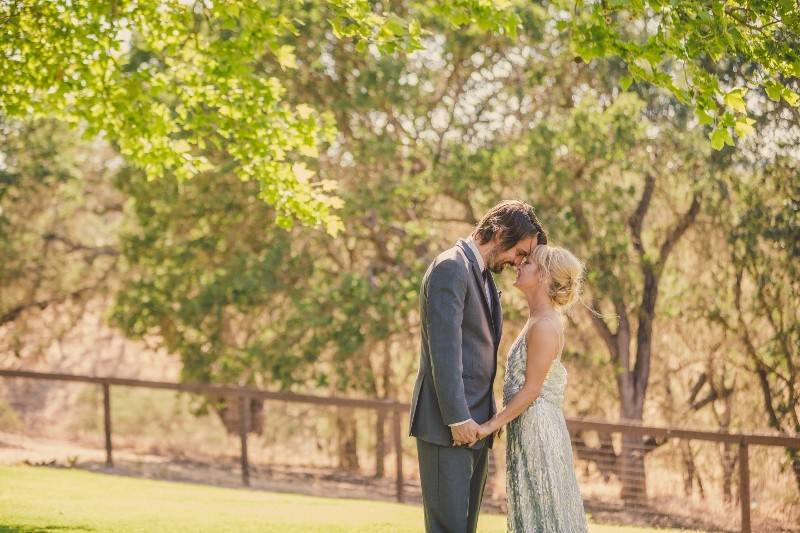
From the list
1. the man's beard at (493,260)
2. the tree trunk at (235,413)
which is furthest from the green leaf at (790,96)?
the tree trunk at (235,413)

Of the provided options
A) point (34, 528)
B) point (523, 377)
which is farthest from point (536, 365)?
point (34, 528)

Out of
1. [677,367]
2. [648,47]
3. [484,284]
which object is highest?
[648,47]

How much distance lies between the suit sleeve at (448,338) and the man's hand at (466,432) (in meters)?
0.04

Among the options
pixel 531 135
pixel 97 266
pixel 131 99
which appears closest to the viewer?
pixel 131 99

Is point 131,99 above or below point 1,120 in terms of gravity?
below

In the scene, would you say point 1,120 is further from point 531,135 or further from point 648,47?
point 648,47

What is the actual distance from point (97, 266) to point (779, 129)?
48.8ft

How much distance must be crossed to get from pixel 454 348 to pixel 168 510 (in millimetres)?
5553

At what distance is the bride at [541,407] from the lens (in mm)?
5266

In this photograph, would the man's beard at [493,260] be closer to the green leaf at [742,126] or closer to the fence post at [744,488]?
the green leaf at [742,126]

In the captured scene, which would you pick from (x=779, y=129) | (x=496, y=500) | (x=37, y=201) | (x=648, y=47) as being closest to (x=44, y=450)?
(x=37, y=201)

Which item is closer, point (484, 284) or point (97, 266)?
point (484, 284)

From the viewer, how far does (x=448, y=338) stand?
475 cm

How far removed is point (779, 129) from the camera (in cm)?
1269
